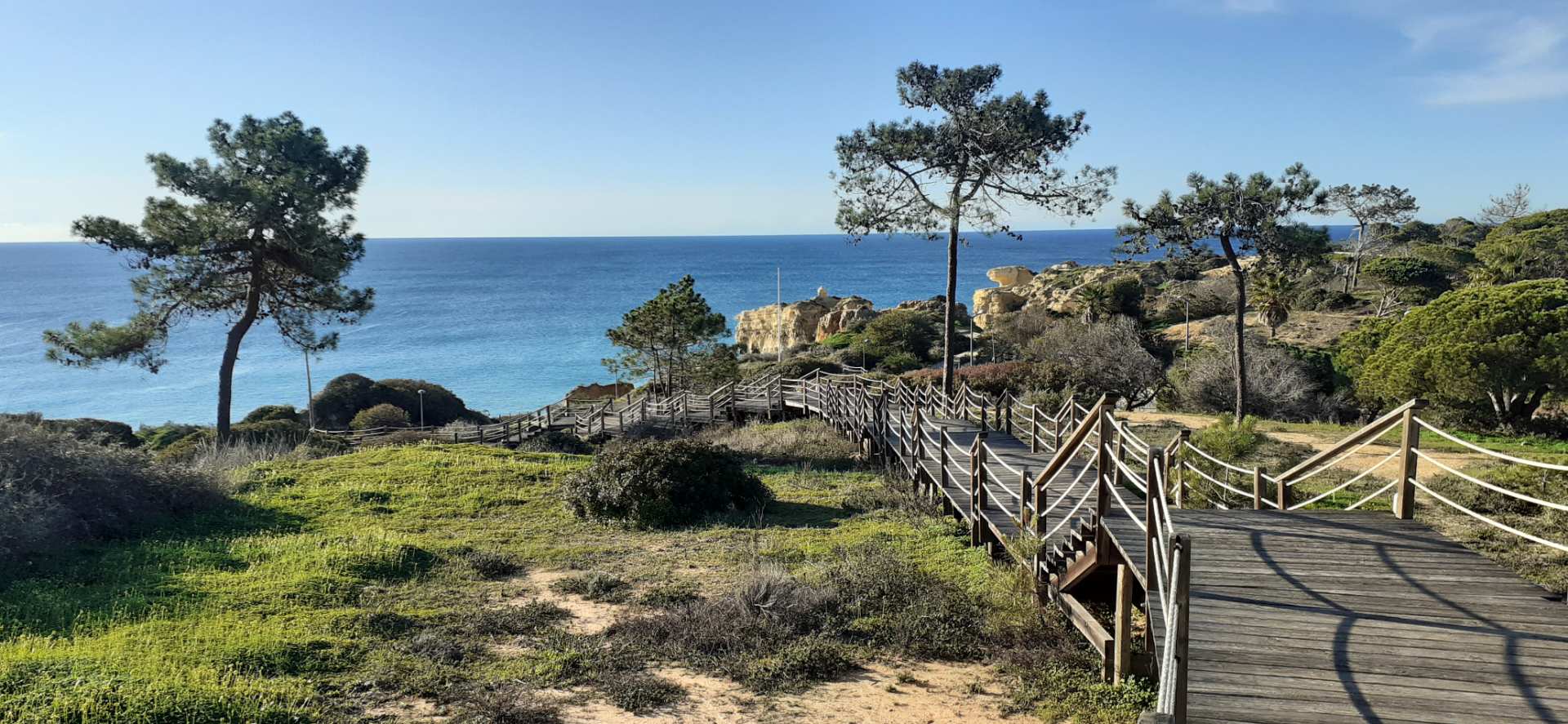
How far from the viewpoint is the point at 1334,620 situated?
491 centimetres

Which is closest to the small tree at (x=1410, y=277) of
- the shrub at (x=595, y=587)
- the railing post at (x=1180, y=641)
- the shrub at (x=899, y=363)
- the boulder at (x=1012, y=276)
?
the shrub at (x=899, y=363)

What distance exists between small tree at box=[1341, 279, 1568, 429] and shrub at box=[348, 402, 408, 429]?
31971 millimetres

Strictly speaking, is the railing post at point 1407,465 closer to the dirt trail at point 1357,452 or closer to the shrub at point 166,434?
the dirt trail at point 1357,452

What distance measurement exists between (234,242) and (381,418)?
35.0 ft

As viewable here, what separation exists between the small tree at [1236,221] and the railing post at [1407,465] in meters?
17.5

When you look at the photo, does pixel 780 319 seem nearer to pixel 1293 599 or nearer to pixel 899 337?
pixel 899 337

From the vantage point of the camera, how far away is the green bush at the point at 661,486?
12664mm

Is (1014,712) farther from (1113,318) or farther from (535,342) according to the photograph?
(535,342)

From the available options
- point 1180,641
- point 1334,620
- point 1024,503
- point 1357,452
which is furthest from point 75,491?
point 1357,452

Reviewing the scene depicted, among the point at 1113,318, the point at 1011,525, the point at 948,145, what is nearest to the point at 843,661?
the point at 1011,525

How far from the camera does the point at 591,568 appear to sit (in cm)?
1007

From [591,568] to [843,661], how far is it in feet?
13.6

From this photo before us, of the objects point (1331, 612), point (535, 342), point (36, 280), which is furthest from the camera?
point (36, 280)

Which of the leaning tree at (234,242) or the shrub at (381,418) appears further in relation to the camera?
the shrub at (381,418)
